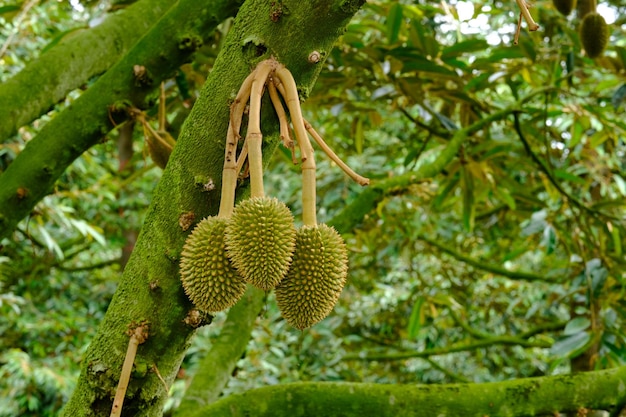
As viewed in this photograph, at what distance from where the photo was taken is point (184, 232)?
718 millimetres

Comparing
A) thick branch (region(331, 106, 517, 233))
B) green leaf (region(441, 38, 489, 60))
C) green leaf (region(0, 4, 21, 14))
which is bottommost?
thick branch (region(331, 106, 517, 233))

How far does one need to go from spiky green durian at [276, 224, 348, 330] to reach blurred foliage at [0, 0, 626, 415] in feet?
2.60

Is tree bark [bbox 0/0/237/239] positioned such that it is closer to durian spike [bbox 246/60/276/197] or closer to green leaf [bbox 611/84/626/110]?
durian spike [bbox 246/60/276/197]

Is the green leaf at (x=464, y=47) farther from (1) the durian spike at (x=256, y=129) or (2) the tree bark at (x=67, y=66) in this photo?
(1) the durian spike at (x=256, y=129)

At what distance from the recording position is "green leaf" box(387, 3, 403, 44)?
1.52 meters

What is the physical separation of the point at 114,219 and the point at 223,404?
10.6 feet

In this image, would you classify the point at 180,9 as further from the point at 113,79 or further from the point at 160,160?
the point at 160,160

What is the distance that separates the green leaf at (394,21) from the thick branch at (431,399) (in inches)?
35.2

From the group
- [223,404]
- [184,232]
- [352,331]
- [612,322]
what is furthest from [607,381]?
[352,331]

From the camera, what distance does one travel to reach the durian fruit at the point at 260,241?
658 mm

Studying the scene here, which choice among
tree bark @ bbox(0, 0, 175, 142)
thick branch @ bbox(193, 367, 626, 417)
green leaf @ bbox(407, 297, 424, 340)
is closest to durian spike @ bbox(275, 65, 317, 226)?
thick branch @ bbox(193, 367, 626, 417)

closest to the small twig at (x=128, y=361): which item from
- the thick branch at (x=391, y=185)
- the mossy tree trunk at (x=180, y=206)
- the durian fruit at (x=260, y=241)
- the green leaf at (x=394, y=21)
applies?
the mossy tree trunk at (x=180, y=206)

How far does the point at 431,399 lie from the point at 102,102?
0.78 metres

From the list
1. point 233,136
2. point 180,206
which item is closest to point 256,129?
point 233,136
